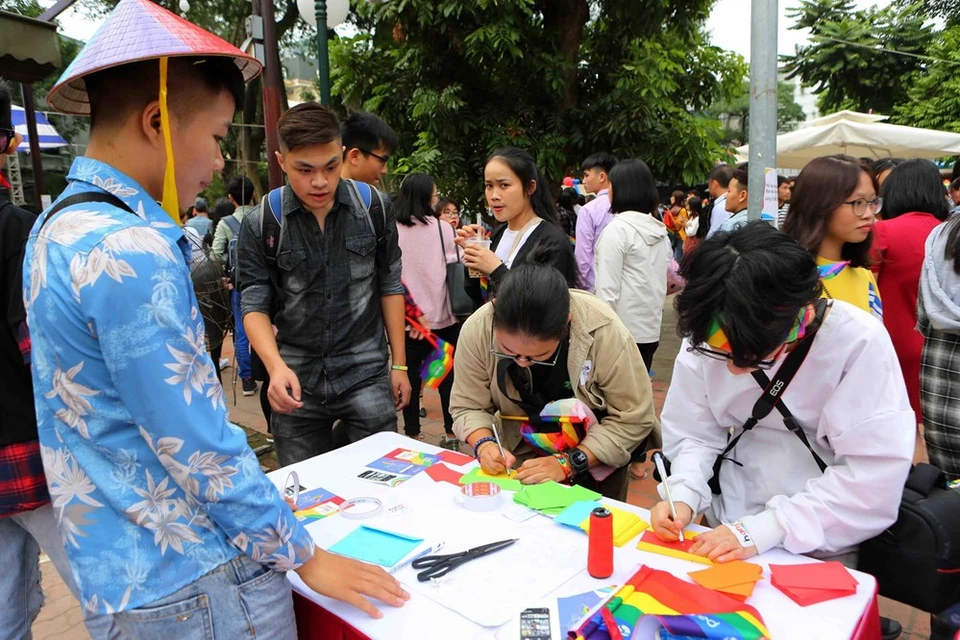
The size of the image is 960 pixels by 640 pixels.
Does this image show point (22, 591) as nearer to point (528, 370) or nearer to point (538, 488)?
point (538, 488)

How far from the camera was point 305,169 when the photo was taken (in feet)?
6.78

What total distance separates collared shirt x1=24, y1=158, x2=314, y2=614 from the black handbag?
264cm

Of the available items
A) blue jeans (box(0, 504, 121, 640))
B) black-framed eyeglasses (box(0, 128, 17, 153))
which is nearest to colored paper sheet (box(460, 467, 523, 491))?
blue jeans (box(0, 504, 121, 640))

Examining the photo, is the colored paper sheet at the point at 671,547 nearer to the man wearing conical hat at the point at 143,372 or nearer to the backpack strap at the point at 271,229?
the man wearing conical hat at the point at 143,372

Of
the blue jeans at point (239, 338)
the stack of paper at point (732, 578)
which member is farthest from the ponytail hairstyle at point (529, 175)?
the blue jeans at point (239, 338)

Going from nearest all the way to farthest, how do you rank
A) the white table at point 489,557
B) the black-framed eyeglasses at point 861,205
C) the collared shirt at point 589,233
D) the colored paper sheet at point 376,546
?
the white table at point 489,557, the colored paper sheet at point 376,546, the black-framed eyeglasses at point 861,205, the collared shirt at point 589,233

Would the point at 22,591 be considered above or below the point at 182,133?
below

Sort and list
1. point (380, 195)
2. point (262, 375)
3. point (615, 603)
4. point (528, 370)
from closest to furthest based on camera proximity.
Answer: point (615, 603) < point (528, 370) < point (380, 195) < point (262, 375)

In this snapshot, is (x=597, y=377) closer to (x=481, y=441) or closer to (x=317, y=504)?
(x=481, y=441)

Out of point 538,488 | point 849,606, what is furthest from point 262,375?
point 849,606

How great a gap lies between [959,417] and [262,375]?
292 cm

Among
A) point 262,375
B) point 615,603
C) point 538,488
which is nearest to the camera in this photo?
point 615,603

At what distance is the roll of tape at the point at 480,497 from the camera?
1.61m

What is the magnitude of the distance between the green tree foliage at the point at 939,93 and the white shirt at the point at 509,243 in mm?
15369
